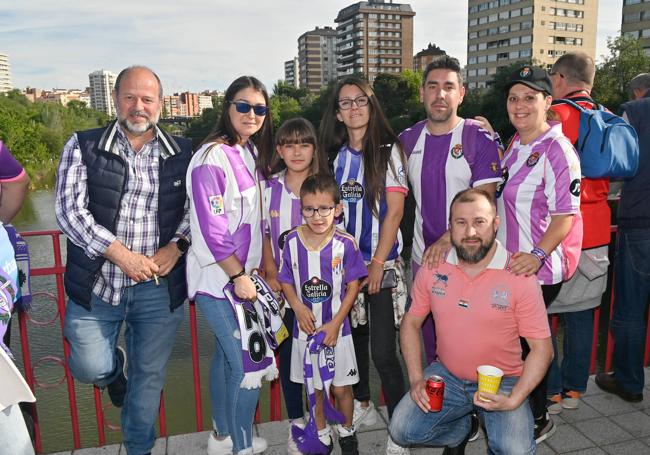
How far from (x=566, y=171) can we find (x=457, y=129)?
70 cm

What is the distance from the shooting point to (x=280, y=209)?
10.8ft

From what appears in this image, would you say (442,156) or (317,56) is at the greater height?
(317,56)

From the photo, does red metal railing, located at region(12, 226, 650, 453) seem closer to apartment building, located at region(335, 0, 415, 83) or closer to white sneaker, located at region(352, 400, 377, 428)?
white sneaker, located at region(352, 400, 377, 428)

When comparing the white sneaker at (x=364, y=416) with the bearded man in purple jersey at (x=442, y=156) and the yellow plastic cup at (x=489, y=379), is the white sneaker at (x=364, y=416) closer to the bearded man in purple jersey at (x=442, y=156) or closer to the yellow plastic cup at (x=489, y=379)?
the bearded man in purple jersey at (x=442, y=156)

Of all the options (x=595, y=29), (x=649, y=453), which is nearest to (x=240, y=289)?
(x=649, y=453)

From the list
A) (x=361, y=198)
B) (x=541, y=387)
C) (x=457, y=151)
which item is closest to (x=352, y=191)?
(x=361, y=198)

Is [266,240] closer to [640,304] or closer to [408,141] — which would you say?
[408,141]

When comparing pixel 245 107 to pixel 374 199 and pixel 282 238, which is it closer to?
pixel 282 238

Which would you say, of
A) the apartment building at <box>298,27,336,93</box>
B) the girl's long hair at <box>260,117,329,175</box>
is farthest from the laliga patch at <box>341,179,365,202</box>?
the apartment building at <box>298,27,336,93</box>

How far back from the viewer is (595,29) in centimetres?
8781

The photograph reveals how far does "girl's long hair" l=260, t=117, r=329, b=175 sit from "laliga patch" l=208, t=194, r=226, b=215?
47cm

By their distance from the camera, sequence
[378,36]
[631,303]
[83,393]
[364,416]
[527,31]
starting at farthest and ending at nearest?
1. [378,36]
2. [527,31]
3. [83,393]
4. [631,303]
5. [364,416]

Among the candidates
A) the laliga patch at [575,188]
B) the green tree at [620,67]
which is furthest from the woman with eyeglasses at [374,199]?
the green tree at [620,67]

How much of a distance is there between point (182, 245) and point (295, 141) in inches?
36.3
